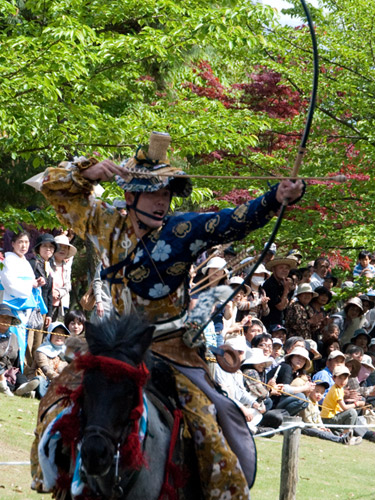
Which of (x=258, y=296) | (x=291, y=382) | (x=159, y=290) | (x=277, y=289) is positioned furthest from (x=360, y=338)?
(x=159, y=290)

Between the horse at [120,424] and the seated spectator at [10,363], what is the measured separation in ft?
18.2

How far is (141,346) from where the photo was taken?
346 centimetres

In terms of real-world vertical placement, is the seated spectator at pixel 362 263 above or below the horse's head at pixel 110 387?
below

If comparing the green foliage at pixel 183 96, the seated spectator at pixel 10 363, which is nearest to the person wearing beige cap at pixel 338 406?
the green foliage at pixel 183 96

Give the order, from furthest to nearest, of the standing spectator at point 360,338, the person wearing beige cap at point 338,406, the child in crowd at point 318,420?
the standing spectator at point 360,338
the person wearing beige cap at point 338,406
the child in crowd at point 318,420

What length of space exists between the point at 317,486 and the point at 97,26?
6648 mm

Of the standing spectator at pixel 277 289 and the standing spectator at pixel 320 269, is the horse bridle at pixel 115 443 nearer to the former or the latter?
the standing spectator at pixel 277 289

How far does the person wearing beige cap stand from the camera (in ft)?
35.7

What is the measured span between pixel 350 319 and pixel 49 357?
20.5 ft

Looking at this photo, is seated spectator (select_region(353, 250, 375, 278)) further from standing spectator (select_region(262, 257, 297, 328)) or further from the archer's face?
the archer's face

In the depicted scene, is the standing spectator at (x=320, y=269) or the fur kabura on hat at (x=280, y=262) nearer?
the fur kabura on hat at (x=280, y=262)

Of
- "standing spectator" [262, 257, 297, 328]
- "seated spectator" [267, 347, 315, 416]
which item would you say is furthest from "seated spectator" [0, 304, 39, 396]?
"standing spectator" [262, 257, 297, 328]

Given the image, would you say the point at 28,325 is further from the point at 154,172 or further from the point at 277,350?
the point at 154,172

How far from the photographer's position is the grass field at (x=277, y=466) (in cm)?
666
